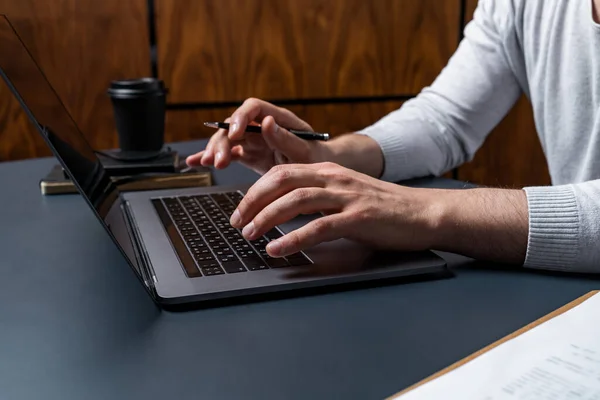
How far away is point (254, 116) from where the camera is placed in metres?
0.99

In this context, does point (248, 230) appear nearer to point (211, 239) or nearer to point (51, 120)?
point (211, 239)

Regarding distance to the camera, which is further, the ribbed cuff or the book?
the book

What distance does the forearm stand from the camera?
70cm

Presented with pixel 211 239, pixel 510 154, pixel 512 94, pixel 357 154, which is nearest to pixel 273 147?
pixel 357 154

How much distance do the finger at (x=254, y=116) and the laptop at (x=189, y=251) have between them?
174 millimetres

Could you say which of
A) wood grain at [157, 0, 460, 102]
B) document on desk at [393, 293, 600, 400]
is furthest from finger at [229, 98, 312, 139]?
wood grain at [157, 0, 460, 102]

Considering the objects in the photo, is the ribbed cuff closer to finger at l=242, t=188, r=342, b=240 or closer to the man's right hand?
finger at l=242, t=188, r=342, b=240

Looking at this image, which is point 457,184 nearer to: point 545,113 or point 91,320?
point 545,113

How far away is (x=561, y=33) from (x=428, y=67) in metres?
1.15

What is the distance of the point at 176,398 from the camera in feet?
1.52

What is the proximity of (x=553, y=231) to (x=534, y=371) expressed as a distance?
0.96ft

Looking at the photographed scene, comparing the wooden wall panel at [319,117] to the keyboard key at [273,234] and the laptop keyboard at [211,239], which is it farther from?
the keyboard key at [273,234]

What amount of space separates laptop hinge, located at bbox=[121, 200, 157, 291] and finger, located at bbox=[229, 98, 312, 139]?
0.63ft

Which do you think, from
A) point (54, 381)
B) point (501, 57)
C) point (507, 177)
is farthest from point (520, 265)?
point (507, 177)
